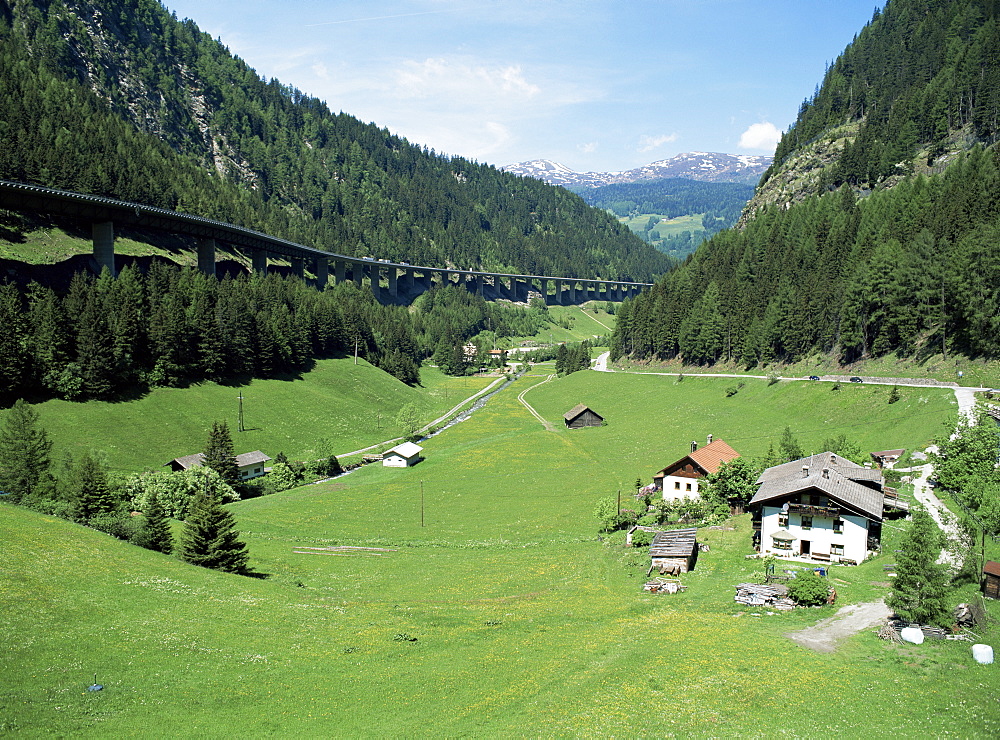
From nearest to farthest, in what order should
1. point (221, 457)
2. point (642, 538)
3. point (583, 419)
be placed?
point (642, 538) < point (221, 457) < point (583, 419)

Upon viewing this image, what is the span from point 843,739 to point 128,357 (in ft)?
329

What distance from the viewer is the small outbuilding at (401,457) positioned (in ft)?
299

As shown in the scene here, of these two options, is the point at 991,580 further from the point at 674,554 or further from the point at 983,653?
the point at 674,554

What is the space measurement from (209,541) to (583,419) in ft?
250

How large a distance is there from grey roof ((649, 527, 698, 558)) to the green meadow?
145 cm

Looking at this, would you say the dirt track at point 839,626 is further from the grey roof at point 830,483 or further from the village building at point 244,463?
the village building at point 244,463

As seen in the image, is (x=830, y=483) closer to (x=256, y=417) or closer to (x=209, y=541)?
(x=209, y=541)

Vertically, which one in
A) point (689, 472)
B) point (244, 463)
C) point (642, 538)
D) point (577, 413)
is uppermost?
point (577, 413)

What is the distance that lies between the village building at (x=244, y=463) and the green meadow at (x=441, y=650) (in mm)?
26927

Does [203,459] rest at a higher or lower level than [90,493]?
lower

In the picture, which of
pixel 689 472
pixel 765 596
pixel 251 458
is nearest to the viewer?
pixel 765 596

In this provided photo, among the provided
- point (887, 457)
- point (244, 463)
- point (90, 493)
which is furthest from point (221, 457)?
point (887, 457)

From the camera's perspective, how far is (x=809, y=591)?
32.8 meters

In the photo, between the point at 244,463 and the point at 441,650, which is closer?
the point at 441,650
